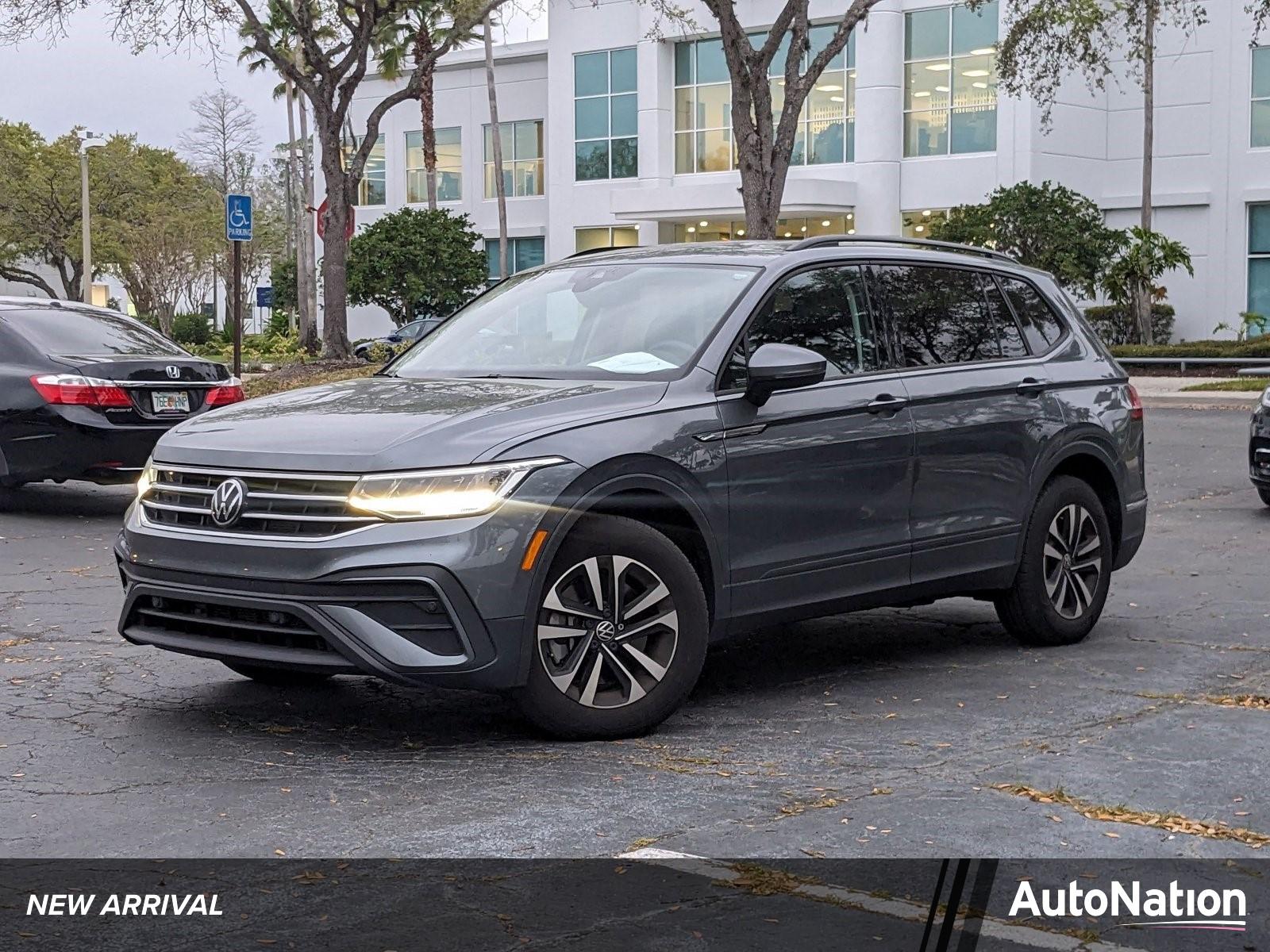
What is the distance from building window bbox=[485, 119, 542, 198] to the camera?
5628 cm

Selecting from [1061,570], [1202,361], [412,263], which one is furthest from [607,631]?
[412,263]

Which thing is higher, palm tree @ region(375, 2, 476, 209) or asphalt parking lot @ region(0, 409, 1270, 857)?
palm tree @ region(375, 2, 476, 209)

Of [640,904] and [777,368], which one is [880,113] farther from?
[640,904]

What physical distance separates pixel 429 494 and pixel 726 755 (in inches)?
51.8

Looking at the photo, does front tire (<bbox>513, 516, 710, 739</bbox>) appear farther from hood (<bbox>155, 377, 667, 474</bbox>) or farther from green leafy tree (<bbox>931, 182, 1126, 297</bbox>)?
green leafy tree (<bbox>931, 182, 1126, 297</bbox>)

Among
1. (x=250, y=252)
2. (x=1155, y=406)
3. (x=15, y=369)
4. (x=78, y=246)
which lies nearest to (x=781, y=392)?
(x=15, y=369)

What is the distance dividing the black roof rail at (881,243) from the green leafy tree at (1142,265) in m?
→ 31.0

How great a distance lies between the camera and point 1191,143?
43188mm

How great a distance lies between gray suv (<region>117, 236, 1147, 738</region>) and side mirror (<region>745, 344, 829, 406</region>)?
0.01m

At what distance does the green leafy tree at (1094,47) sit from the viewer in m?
30.2

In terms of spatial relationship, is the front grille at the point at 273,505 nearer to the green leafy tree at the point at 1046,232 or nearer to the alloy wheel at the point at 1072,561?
the alloy wheel at the point at 1072,561

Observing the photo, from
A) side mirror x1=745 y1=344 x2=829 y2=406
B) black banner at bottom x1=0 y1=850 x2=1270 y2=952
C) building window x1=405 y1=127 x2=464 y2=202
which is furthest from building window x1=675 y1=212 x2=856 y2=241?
black banner at bottom x1=0 y1=850 x2=1270 y2=952

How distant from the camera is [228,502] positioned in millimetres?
5953

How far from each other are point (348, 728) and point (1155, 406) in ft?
74.7
